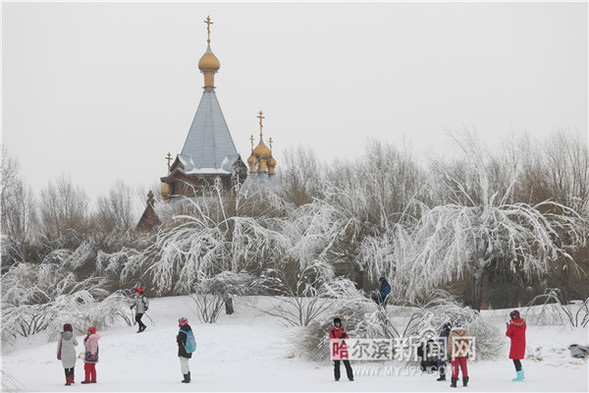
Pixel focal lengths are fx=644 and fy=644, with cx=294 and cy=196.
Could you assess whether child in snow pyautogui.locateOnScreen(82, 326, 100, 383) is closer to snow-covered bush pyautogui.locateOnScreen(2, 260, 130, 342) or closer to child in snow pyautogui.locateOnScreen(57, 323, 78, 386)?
child in snow pyautogui.locateOnScreen(57, 323, 78, 386)

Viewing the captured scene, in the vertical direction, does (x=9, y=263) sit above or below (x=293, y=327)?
above

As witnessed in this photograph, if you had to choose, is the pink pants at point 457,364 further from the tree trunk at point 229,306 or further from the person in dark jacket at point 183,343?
the tree trunk at point 229,306

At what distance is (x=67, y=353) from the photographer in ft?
39.2

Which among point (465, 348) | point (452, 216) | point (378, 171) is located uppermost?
point (378, 171)

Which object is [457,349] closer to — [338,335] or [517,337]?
[517,337]

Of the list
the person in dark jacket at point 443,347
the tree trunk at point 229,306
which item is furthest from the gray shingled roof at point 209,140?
the person in dark jacket at point 443,347

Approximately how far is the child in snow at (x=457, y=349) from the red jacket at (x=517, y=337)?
1.02 meters

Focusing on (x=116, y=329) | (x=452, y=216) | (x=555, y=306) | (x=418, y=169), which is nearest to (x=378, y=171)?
(x=418, y=169)

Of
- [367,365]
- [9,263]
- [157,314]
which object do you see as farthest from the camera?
[9,263]

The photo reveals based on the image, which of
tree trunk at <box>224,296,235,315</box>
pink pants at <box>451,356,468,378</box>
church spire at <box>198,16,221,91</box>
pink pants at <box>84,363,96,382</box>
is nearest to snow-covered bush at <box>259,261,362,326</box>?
tree trunk at <box>224,296,235,315</box>

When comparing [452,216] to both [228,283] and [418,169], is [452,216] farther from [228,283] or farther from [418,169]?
[418,169]

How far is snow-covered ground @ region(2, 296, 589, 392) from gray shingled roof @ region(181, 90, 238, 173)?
18.3m

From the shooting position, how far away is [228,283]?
1931 centimetres

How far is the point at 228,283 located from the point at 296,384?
8.12 meters
